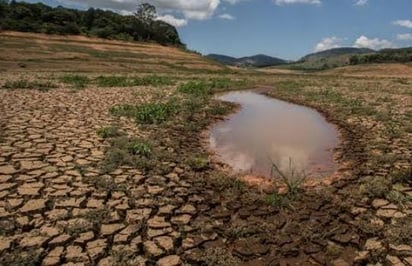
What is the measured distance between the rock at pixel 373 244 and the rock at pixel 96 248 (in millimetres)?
3022

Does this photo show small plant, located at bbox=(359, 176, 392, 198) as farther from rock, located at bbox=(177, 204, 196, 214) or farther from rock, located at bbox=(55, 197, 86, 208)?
rock, located at bbox=(55, 197, 86, 208)

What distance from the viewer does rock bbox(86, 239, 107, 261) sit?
14.2 ft

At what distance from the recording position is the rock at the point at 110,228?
15.8 feet

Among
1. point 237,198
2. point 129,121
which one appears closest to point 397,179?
point 237,198

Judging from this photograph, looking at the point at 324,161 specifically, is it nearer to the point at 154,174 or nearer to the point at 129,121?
the point at 154,174

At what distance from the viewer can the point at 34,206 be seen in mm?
5379

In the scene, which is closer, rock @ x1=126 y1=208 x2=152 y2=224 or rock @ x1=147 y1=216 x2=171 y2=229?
rock @ x1=147 y1=216 x2=171 y2=229

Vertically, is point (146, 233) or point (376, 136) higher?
point (376, 136)

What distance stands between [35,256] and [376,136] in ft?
30.5

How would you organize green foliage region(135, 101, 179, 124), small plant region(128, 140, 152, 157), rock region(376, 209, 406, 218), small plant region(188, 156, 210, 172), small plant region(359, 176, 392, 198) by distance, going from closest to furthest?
rock region(376, 209, 406, 218), small plant region(359, 176, 392, 198), small plant region(188, 156, 210, 172), small plant region(128, 140, 152, 157), green foliage region(135, 101, 179, 124)

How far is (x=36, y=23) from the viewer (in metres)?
71.0

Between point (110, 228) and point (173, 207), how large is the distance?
3.54 feet

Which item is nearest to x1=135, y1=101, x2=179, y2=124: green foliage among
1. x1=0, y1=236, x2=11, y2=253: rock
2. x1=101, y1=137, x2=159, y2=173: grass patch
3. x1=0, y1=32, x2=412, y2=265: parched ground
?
x1=0, y1=32, x2=412, y2=265: parched ground

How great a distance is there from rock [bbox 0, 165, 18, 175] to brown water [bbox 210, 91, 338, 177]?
4010 mm
